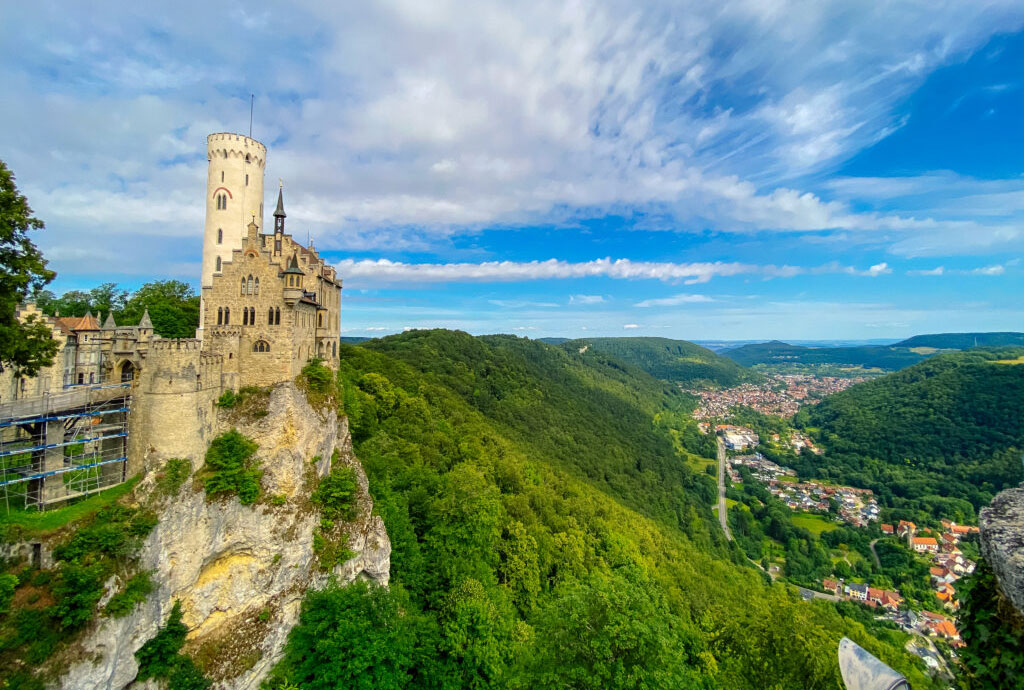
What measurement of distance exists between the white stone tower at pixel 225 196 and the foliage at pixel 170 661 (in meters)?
17.9

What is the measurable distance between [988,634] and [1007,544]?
Result: 154 cm

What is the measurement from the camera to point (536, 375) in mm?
123000

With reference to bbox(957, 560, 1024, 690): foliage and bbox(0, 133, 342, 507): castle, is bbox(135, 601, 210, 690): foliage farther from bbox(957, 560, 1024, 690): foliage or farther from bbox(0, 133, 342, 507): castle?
bbox(957, 560, 1024, 690): foliage

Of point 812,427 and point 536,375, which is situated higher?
point 536,375

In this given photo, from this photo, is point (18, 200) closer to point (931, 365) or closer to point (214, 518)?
point (214, 518)

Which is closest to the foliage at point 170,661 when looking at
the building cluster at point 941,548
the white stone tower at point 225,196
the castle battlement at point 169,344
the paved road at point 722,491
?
the castle battlement at point 169,344

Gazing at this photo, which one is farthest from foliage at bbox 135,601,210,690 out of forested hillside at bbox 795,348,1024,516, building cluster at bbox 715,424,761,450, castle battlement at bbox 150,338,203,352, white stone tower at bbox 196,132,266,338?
building cluster at bbox 715,424,761,450

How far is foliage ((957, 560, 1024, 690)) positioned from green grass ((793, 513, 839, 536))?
100399 mm

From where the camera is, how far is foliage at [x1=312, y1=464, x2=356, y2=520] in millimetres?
23562

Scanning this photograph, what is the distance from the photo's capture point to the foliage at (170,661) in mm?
17547

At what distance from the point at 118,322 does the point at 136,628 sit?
3425 centimetres

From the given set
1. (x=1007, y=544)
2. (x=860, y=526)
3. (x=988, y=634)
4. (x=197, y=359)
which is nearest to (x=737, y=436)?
(x=860, y=526)

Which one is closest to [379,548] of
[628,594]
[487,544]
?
[487,544]

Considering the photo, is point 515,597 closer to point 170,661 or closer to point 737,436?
point 170,661
